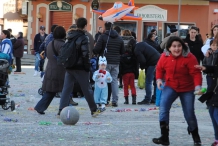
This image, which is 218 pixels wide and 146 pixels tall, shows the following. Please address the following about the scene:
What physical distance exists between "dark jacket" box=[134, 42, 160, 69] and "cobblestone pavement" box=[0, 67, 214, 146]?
156cm

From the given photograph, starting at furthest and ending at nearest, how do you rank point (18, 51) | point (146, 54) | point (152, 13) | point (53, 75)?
point (152, 13) < point (18, 51) < point (146, 54) < point (53, 75)

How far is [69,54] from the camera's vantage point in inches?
502

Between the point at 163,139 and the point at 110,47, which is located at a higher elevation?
the point at 110,47

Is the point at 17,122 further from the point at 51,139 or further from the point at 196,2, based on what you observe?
the point at 196,2

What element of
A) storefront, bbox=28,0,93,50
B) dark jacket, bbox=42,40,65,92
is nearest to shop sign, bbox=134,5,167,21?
storefront, bbox=28,0,93,50

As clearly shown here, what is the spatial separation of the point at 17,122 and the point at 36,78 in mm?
14082

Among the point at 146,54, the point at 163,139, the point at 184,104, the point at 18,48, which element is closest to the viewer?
the point at 163,139

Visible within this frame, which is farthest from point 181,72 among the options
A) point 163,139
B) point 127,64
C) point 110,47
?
point 127,64

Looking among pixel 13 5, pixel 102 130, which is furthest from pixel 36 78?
pixel 13 5

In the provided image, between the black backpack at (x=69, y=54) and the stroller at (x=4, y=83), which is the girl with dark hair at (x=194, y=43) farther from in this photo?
the stroller at (x=4, y=83)

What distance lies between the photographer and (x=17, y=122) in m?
12.4

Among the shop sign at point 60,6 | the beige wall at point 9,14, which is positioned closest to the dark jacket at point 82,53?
the shop sign at point 60,6

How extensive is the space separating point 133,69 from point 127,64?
19 cm

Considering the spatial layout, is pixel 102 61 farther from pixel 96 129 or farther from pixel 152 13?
pixel 152 13
